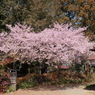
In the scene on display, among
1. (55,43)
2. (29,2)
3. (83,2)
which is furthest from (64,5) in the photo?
(55,43)

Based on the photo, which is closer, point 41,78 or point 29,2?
point 41,78

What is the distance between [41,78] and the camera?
42.7 ft

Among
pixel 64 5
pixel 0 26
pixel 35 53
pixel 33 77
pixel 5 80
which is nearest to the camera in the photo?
pixel 5 80

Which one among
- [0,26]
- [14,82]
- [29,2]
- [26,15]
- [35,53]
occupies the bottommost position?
[14,82]

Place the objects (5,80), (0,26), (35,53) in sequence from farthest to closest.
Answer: (0,26), (35,53), (5,80)

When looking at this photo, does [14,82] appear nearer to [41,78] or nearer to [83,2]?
[41,78]

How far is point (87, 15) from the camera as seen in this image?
20.4m

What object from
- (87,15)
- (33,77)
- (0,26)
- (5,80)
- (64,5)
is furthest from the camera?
(64,5)

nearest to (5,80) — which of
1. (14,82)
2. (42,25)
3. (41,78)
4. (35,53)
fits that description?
(14,82)

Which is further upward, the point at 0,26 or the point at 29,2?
the point at 29,2

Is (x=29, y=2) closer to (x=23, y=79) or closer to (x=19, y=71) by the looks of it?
(x=19, y=71)

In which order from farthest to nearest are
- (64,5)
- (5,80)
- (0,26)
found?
(64,5)
(0,26)
(5,80)

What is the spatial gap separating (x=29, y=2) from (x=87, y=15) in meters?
7.21

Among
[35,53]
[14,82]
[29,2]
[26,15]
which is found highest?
[29,2]
